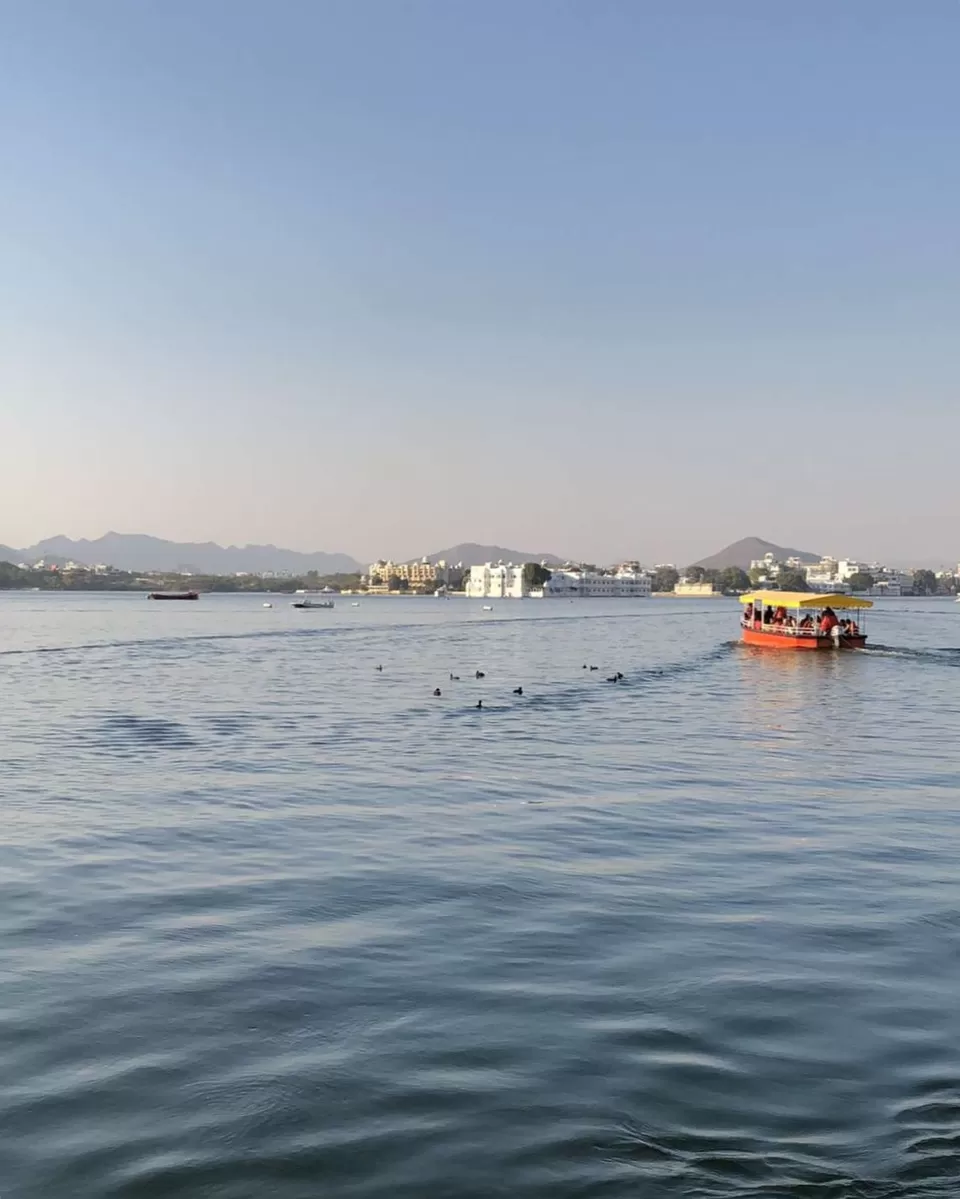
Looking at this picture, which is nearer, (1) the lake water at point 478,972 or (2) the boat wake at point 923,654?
(1) the lake water at point 478,972

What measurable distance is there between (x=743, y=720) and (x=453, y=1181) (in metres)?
26.9

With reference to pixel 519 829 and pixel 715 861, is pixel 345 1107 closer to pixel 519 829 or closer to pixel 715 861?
pixel 715 861

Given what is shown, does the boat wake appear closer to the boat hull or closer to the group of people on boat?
the boat hull

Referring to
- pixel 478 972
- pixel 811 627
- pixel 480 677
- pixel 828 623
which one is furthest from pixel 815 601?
pixel 478 972

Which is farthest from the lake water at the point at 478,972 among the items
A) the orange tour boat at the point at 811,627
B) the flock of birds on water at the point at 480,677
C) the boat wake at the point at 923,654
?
the orange tour boat at the point at 811,627

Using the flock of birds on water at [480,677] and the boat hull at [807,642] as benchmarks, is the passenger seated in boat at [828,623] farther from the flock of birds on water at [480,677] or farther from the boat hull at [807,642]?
the flock of birds on water at [480,677]

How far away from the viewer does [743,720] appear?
31.9 meters

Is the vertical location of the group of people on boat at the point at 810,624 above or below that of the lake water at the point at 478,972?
above

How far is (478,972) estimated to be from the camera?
380 inches

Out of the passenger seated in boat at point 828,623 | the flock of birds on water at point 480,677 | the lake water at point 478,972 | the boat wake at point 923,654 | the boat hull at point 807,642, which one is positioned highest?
the passenger seated in boat at point 828,623

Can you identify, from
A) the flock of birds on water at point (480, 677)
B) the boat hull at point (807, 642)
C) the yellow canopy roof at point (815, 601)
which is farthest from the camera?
the yellow canopy roof at point (815, 601)

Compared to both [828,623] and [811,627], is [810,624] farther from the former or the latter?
[828,623]

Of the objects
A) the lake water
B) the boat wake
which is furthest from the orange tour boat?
the lake water

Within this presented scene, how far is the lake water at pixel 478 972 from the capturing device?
6.37 m
